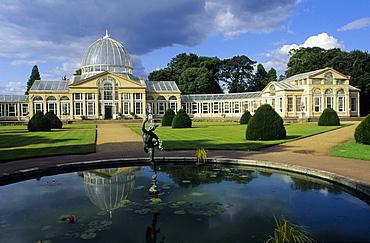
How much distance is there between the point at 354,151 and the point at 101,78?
46954 millimetres

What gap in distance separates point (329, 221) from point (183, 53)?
74967mm

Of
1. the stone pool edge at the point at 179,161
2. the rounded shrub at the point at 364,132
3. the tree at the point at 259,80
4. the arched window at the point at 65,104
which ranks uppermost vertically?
the tree at the point at 259,80

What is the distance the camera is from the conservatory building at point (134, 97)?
4684 cm

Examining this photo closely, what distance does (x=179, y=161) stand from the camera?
11578 millimetres

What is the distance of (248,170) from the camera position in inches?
397

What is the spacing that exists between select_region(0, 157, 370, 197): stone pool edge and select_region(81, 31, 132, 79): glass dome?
162 feet

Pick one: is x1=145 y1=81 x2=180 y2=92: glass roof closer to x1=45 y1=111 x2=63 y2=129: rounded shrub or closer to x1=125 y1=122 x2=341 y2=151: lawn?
x1=45 y1=111 x2=63 y2=129: rounded shrub

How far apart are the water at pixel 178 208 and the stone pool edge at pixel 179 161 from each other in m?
0.36

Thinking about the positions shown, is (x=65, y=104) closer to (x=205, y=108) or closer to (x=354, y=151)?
(x=205, y=108)

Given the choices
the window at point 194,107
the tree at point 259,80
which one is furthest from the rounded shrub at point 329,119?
the tree at point 259,80

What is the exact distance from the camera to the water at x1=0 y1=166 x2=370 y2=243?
4.94 metres

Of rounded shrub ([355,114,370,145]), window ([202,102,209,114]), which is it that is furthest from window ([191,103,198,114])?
rounded shrub ([355,114,370,145])

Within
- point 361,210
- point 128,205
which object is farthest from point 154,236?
point 361,210

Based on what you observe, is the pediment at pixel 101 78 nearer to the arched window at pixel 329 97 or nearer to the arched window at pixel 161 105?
the arched window at pixel 161 105
